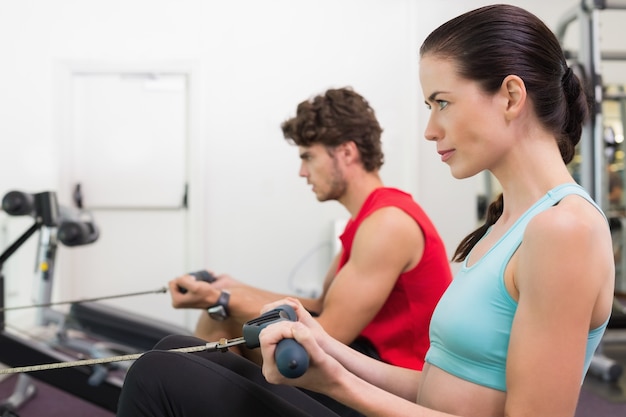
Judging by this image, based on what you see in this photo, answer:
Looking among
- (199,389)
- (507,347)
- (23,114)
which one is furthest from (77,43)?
(507,347)

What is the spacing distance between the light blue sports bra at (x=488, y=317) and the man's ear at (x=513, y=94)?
113 millimetres

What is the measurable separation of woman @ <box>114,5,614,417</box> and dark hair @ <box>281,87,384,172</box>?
2.49 feet

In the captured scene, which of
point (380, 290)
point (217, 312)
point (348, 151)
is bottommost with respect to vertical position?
point (217, 312)

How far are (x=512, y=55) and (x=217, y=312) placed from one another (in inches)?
40.0

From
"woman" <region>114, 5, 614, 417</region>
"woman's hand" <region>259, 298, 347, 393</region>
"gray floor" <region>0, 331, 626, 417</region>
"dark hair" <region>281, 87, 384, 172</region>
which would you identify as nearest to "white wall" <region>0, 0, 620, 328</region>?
"gray floor" <region>0, 331, 626, 417</region>

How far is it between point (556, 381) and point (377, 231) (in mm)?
674

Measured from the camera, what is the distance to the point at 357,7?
11.9ft

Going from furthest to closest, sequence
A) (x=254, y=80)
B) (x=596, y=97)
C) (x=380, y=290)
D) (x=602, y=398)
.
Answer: (x=254, y=80)
(x=596, y=97)
(x=602, y=398)
(x=380, y=290)

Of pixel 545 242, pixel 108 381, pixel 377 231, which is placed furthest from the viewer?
pixel 108 381

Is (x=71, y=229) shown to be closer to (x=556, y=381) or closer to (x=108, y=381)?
(x=108, y=381)

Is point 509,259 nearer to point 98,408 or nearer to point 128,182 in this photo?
point 98,408

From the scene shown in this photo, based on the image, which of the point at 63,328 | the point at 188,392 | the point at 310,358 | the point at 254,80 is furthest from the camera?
the point at 254,80

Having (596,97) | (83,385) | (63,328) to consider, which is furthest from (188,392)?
(596,97)

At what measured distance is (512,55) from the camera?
2.61ft
